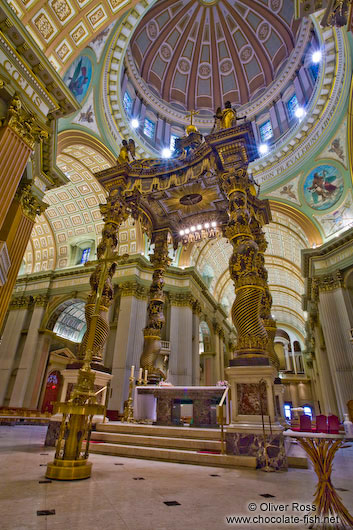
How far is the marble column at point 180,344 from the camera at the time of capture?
16.6 meters

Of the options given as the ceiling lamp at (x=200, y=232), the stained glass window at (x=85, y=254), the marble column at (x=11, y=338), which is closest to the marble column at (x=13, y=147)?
the ceiling lamp at (x=200, y=232)

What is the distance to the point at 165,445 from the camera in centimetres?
586

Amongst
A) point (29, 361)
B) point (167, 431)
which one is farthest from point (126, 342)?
point (167, 431)

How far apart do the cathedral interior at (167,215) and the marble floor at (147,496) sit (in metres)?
0.08

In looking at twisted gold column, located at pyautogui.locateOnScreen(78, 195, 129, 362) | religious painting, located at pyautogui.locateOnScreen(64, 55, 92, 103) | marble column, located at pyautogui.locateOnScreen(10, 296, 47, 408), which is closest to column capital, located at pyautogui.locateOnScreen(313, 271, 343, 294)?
twisted gold column, located at pyautogui.locateOnScreen(78, 195, 129, 362)

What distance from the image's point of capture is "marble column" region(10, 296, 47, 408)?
673 inches

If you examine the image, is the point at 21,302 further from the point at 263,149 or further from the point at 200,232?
the point at 263,149

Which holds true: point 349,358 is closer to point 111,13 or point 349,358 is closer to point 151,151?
point 151,151

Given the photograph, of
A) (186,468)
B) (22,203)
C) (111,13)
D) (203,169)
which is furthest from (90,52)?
(186,468)

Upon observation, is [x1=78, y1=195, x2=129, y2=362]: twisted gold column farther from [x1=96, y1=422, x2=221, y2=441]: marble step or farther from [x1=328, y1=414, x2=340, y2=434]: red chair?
[x1=328, y1=414, x2=340, y2=434]: red chair

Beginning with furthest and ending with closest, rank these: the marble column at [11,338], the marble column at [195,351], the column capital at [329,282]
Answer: the marble column at [195,351] → the marble column at [11,338] → the column capital at [329,282]

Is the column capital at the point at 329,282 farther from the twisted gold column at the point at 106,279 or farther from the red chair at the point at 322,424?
the twisted gold column at the point at 106,279

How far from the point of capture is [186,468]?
4652 mm

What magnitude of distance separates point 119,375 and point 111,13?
1599 cm
